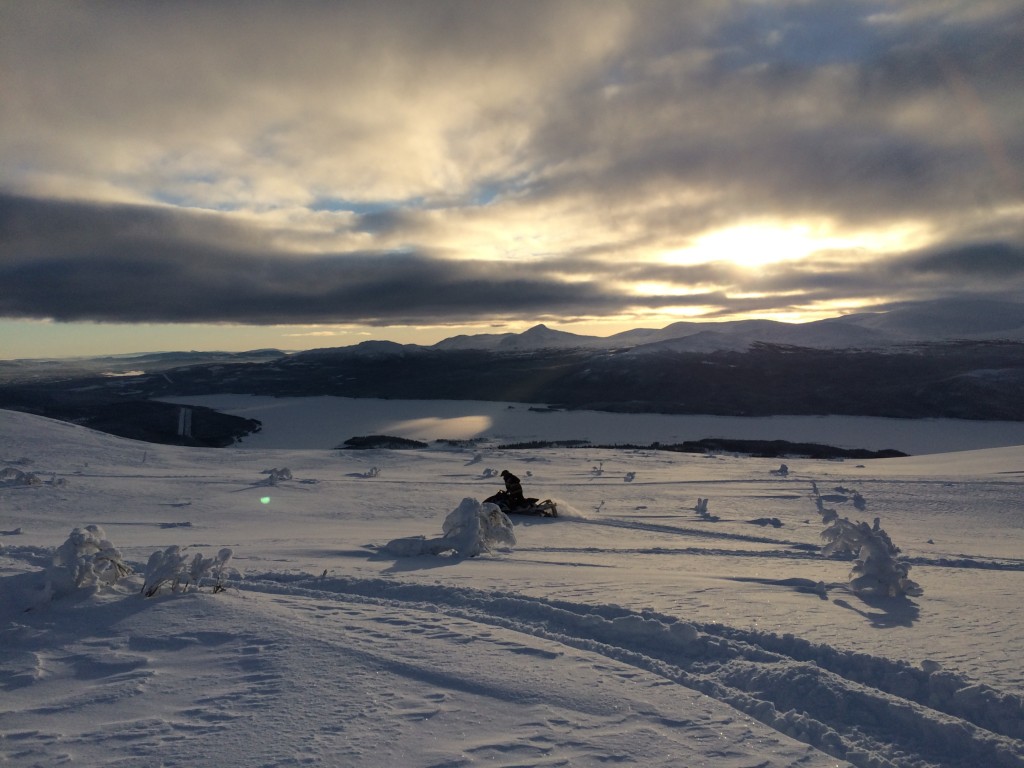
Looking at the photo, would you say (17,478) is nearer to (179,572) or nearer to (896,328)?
(179,572)

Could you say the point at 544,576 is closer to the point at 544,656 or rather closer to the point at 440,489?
the point at 544,656

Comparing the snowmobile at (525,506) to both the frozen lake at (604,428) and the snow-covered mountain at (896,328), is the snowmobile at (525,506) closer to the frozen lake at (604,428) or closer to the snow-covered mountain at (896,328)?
the frozen lake at (604,428)

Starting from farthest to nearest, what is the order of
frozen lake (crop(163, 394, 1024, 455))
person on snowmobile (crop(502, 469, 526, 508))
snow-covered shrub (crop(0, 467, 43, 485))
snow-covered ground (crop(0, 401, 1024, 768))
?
frozen lake (crop(163, 394, 1024, 455))
snow-covered shrub (crop(0, 467, 43, 485))
person on snowmobile (crop(502, 469, 526, 508))
snow-covered ground (crop(0, 401, 1024, 768))

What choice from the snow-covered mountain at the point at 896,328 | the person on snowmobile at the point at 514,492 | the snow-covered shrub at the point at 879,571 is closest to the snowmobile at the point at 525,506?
the person on snowmobile at the point at 514,492

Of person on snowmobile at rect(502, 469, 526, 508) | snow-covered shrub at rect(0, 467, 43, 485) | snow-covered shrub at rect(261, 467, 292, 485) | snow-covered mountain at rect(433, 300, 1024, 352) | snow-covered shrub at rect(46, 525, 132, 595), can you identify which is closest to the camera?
snow-covered shrub at rect(46, 525, 132, 595)

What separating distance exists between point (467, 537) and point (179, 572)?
3.54m

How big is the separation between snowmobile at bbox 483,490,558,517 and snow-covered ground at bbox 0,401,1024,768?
1.34m

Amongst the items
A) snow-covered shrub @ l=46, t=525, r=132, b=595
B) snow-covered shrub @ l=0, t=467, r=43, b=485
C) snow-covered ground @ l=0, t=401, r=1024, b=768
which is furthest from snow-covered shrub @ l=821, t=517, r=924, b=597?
snow-covered shrub @ l=0, t=467, r=43, b=485

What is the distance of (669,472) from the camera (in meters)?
18.6

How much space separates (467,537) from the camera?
28.4ft

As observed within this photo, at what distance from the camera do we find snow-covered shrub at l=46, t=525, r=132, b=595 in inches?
228

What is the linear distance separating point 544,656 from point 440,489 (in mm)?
10792

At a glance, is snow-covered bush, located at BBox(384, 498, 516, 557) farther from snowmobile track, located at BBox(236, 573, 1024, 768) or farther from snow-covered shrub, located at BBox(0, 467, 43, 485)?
snow-covered shrub, located at BBox(0, 467, 43, 485)

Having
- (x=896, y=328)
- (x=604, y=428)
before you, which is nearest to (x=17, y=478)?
(x=604, y=428)
